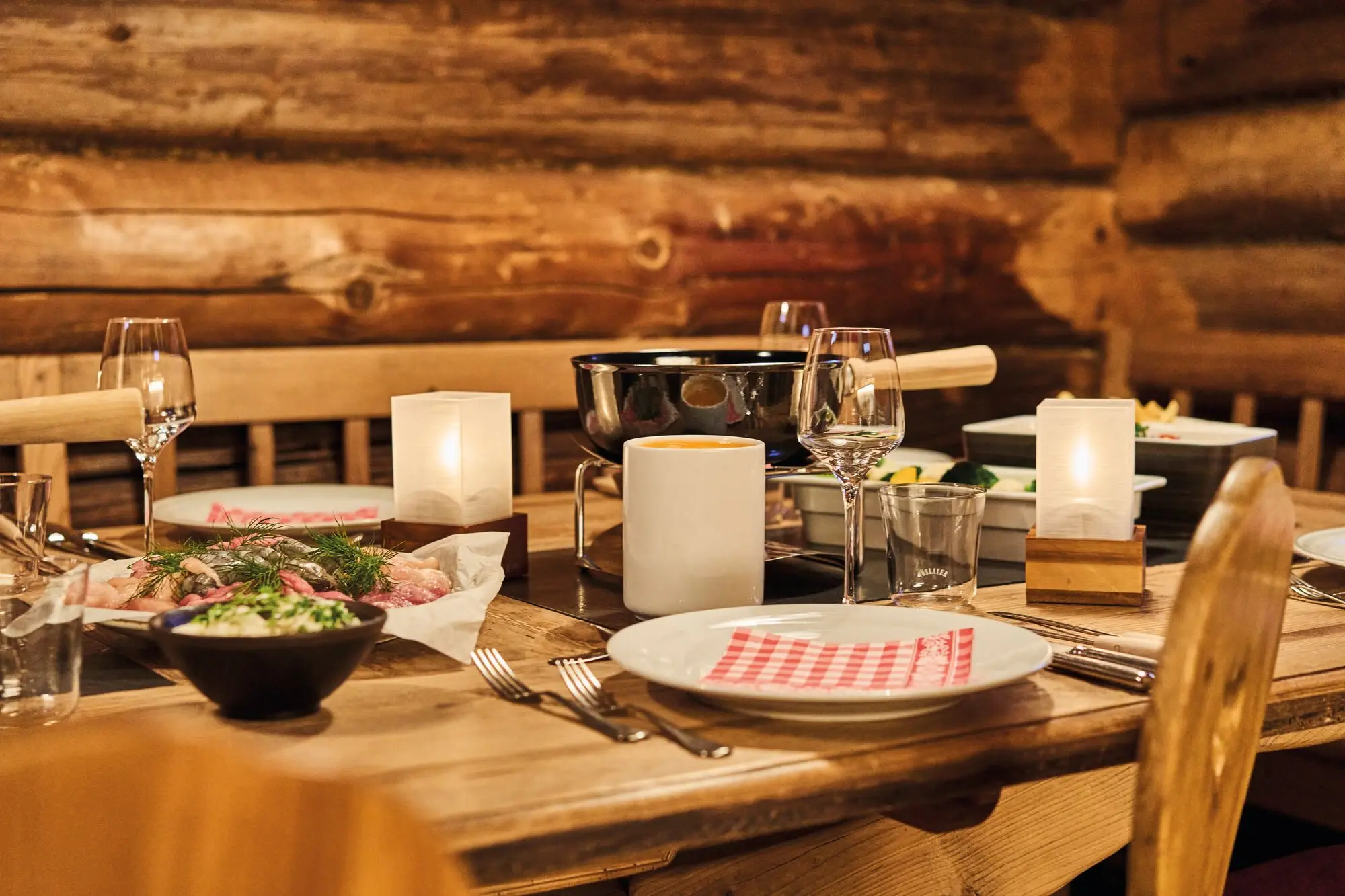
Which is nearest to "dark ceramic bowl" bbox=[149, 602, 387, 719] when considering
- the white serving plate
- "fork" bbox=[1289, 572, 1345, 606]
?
"fork" bbox=[1289, 572, 1345, 606]

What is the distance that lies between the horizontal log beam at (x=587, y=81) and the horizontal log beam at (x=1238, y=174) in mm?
135

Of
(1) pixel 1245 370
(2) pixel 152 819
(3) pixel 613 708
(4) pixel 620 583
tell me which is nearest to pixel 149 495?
(4) pixel 620 583

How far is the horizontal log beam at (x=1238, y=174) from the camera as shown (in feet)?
8.42

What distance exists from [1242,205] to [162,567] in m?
2.31

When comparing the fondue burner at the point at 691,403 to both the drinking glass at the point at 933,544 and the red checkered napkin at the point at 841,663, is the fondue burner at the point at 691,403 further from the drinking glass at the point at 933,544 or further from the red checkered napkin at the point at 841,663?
the red checkered napkin at the point at 841,663

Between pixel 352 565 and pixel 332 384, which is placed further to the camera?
pixel 332 384

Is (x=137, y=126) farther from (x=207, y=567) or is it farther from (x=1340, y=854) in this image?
(x=1340, y=854)

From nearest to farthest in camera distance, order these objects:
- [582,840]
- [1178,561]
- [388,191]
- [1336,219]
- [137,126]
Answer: [582,840]
[1178,561]
[137,126]
[388,191]
[1336,219]

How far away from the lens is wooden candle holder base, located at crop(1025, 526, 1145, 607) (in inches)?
48.8

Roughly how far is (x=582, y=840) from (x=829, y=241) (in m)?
2.19

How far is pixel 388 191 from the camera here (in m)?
2.39

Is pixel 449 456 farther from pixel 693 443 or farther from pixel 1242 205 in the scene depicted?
pixel 1242 205

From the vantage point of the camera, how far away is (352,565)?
1150 mm

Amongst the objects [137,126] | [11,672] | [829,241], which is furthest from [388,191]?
[11,672]
